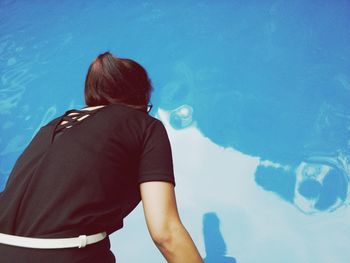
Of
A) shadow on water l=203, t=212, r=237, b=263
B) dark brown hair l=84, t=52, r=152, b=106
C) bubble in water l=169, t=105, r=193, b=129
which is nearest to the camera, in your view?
dark brown hair l=84, t=52, r=152, b=106

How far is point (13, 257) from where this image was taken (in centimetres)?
65

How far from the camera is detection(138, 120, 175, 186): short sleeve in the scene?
68 centimetres

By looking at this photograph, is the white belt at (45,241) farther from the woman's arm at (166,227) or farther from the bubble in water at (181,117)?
the bubble in water at (181,117)

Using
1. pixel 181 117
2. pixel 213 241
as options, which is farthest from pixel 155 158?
pixel 181 117

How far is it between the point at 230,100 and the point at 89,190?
1.53 metres

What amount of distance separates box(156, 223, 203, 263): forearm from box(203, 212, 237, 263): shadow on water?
A: 1.14 m

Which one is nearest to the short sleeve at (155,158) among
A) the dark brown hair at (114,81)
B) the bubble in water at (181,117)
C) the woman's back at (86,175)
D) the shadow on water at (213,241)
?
the woman's back at (86,175)

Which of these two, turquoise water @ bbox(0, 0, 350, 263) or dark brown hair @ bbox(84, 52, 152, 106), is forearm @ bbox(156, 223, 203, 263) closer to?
dark brown hair @ bbox(84, 52, 152, 106)

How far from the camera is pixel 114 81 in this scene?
82 cm

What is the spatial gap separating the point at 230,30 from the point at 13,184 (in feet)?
6.02

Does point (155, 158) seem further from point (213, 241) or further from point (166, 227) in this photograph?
point (213, 241)

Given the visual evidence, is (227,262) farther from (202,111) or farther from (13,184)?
(13,184)

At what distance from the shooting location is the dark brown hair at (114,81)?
0.82 m

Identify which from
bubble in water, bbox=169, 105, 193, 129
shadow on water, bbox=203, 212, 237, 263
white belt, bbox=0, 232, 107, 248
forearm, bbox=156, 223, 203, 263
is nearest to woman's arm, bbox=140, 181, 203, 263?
forearm, bbox=156, 223, 203, 263
